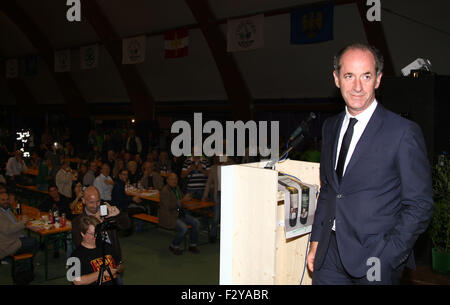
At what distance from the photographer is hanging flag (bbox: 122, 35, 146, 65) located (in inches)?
610

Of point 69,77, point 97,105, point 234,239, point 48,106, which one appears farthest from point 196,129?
point 234,239

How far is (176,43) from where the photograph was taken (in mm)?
14531

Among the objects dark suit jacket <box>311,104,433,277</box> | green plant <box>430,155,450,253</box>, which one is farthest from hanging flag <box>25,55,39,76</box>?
dark suit jacket <box>311,104,433,277</box>

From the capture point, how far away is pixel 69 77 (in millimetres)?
21891

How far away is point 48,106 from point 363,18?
20.4m

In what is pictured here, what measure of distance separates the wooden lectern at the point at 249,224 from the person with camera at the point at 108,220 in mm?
1536

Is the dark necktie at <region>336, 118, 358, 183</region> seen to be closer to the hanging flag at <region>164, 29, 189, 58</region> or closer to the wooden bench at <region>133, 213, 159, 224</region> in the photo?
the wooden bench at <region>133, 213, 159, 224</region>

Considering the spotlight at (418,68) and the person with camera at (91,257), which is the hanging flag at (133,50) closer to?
the person with camera at (91,257)

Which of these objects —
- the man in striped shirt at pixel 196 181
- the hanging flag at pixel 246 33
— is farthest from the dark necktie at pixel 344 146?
the hanging flag at pixel 246 33

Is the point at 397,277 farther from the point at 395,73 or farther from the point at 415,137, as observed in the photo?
the point at 395,73

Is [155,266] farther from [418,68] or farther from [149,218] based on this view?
[418,68]

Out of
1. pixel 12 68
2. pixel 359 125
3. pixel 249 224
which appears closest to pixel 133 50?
pixel 12 68

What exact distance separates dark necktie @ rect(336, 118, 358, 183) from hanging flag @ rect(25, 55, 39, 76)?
22777 millimetres
